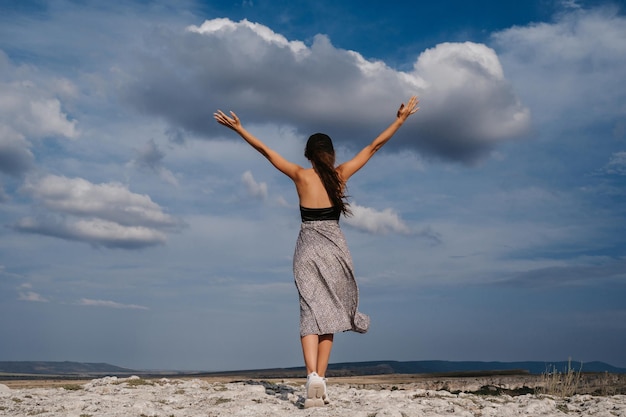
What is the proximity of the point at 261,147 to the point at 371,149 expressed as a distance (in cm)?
139

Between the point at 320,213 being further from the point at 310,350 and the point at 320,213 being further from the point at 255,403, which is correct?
the point at 255,403

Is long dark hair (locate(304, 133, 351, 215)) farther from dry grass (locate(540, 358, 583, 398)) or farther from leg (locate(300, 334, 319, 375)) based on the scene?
dry grass (locate(540, 358, 583, 398))

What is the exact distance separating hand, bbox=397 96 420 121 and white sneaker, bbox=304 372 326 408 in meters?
3.51

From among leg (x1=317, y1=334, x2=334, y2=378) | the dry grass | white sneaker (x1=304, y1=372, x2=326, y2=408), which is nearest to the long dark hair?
leg (x1=317, y1=334, x2=334, y2=378)

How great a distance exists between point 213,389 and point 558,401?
497 cm

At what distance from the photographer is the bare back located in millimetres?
7980

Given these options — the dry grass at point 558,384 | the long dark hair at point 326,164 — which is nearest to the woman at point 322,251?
the long dark hair at point 326,164

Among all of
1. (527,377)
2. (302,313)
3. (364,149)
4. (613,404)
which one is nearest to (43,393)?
(302,313)

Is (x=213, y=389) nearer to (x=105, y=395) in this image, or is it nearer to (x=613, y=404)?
(x=105, y=395)

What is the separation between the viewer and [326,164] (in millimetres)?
7918

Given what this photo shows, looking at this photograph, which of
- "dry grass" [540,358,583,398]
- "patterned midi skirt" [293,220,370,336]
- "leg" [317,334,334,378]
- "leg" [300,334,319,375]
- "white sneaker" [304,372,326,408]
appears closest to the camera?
"white sneaker" [304,372,326,408]

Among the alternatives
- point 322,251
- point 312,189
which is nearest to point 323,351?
point 322,251

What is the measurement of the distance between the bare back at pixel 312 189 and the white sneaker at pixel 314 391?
2.02 metres

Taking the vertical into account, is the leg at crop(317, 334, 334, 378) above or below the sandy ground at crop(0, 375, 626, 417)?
above
